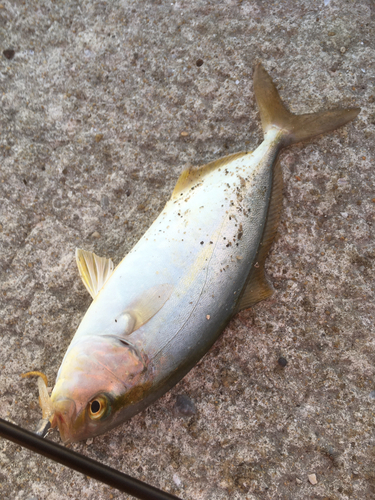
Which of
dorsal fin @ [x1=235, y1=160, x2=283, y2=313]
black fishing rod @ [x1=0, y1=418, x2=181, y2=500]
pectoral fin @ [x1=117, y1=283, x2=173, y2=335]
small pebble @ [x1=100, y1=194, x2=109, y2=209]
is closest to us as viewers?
black fishing rod @ [x1=0, y1=418, x2=181, y2=500]

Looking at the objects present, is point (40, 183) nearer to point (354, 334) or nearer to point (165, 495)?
point (165, 495)

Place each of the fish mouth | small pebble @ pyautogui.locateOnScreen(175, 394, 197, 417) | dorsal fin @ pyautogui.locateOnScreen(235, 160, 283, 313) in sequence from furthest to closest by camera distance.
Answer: small pebble @ pyautogui.locateOnScreen(175, 394, 197, 417) < dorsal fin @ pyautogui.locateOnScreen(235, 160, 283, 313) < the fish mouth

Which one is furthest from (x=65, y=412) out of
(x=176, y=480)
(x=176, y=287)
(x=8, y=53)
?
(x=8, y=53)

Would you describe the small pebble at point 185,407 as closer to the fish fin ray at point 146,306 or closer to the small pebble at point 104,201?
the fish fin ray at point 146,306

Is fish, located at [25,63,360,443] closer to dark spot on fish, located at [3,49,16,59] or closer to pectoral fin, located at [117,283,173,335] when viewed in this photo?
pectoral fin, located at [117,283,173,335]

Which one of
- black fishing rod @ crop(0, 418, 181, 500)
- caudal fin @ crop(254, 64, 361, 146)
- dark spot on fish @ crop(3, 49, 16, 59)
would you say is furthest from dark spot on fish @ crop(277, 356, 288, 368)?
dark spot on fish @ crop(3, 49, 16, 59)

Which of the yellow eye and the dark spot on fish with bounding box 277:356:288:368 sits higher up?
the yellow eye

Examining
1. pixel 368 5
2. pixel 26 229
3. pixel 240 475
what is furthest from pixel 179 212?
pixel 368 5

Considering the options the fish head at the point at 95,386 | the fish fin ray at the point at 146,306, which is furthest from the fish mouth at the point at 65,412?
the fish fin ray at the point at 146,306
